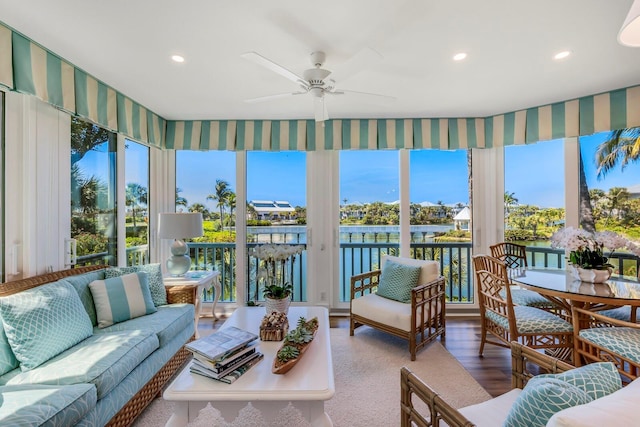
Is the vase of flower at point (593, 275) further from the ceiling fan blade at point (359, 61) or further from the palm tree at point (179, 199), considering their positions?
the palm tree at point (179, 199)

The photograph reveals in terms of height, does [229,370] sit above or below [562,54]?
below

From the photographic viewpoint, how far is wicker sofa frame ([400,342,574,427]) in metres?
0.97

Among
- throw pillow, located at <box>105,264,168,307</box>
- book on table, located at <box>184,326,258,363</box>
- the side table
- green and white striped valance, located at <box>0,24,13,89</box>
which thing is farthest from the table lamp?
book on table, located at <box>184,326,258,363</box>

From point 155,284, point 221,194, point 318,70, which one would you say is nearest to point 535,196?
point 318,70

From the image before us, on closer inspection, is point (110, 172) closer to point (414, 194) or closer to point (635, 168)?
point (414, 194)

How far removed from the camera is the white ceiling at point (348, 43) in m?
1.76

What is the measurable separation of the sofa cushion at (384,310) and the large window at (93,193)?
2.67 m

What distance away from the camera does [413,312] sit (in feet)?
8.54

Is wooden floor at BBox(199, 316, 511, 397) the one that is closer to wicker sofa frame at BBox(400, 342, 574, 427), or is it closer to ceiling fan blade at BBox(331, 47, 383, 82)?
wicker sofa frame at BBox(400, 342, 574, 427)

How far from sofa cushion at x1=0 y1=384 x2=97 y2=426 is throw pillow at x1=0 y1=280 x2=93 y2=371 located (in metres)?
0.26

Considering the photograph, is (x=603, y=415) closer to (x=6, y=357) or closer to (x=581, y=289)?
(x=581, y=289)

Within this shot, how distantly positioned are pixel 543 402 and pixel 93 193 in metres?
3.56

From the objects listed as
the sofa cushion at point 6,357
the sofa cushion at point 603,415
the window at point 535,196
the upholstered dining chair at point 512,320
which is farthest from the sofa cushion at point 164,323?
the window at point 535,196

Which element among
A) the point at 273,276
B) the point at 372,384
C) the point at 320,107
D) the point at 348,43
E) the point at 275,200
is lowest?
the point at 372,384
